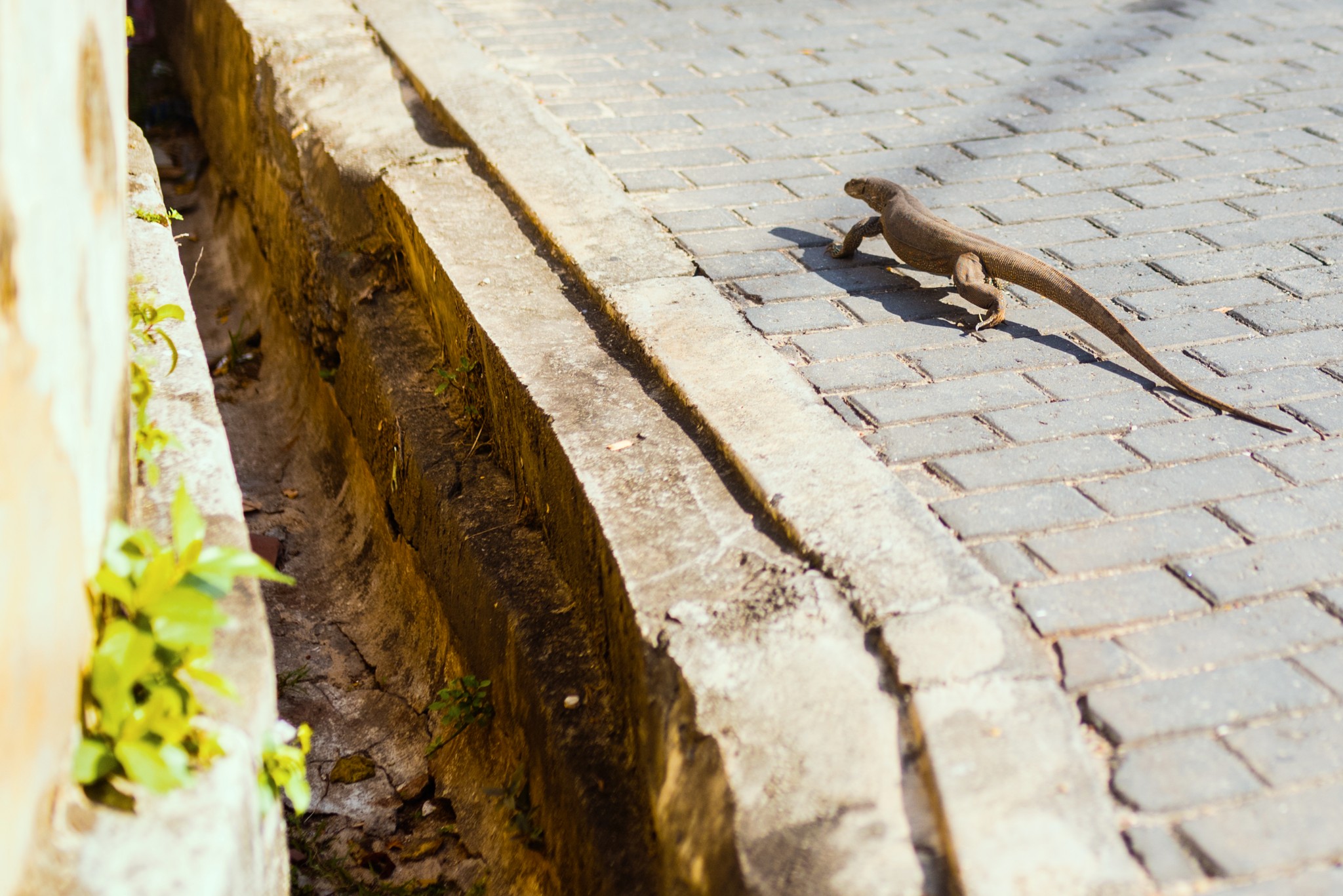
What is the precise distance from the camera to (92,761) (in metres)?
1.83

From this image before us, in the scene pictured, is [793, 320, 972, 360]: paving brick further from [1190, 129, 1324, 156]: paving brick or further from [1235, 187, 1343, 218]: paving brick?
[1190, 129, 1324, 156]: paving brick

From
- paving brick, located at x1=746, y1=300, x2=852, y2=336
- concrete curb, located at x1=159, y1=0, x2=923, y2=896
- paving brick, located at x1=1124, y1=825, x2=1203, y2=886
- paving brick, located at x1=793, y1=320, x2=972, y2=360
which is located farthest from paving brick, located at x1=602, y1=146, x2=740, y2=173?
paving brick, located at x1=1124, y1=825, x2=1203, y2=886

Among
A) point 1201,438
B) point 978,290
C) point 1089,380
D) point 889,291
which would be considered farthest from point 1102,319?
point 889,291

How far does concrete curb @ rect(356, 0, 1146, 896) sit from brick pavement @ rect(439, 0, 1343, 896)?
11 cm

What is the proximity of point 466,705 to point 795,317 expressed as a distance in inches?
61.7

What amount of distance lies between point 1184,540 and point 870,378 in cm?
98

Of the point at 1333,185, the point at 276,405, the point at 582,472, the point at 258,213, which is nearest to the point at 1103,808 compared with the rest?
the point at 582,472

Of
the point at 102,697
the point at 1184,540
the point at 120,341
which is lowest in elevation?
the point at 1184,540

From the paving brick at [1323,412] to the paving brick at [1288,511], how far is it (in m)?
0.29

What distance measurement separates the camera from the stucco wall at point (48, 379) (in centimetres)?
154

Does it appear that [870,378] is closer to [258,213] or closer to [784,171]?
[784,171]

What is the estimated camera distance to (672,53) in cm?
586

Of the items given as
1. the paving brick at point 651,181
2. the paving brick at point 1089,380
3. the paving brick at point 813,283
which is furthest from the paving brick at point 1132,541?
the paving brick at point 651,181

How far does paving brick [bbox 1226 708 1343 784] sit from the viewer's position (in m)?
2.07
